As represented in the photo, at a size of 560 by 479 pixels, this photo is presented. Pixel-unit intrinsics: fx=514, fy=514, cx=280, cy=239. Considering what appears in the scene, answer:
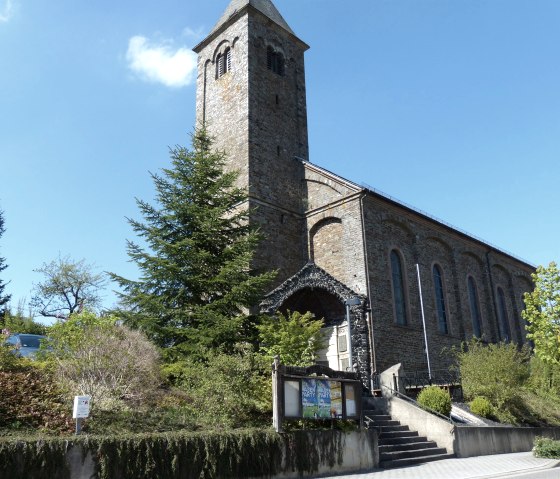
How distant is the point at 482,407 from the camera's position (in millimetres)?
17891

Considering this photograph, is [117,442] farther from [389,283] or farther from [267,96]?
[267,96]

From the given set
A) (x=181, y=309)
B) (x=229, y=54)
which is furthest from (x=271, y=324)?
(x=229, y=54)

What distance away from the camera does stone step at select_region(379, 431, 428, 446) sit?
14180mm

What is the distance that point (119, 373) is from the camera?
12.1 meters

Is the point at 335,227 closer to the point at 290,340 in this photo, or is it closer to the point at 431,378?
the point at 431,378

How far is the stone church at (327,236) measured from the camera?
2114 centimetres

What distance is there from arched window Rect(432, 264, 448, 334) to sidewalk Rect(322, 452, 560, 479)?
36.0ft

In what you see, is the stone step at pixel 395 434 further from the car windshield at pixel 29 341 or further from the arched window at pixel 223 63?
the arched window at pixel 223 63

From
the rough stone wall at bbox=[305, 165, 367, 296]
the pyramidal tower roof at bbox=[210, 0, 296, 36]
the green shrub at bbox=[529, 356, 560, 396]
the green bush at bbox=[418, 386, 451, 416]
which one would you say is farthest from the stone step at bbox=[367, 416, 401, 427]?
the pyramidal tower roof at bbox=[210, 0, 296, 36]

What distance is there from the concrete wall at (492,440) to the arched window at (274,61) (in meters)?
20.6

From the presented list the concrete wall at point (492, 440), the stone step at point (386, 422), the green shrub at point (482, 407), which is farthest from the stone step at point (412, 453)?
the green shrub at point (482, 407)

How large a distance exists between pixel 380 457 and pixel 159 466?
6.44 metres

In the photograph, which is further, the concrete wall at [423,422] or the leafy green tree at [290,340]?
the leafy green tree at [290,340]

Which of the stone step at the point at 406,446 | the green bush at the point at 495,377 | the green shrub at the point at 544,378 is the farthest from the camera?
the green shrub at the point at 544,378
